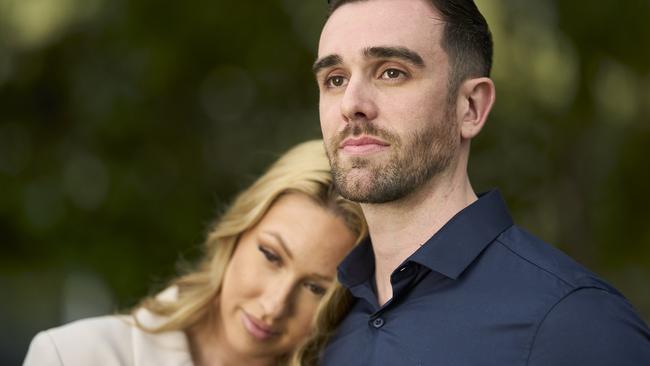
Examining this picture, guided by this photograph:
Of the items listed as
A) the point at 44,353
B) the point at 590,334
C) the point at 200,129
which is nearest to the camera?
the point at 590,334

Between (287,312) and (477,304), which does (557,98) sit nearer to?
(287,312)

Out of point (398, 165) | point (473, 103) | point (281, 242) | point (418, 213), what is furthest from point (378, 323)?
point (473, 103)

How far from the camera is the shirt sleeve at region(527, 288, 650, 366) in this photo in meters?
2.09

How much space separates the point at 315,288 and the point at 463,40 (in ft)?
3.47

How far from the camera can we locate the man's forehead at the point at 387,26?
248cm

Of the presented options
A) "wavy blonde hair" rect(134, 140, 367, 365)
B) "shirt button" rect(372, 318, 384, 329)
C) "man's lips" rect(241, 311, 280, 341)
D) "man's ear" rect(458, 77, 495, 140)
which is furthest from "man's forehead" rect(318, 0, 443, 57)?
"man's lips" rect(241, 311, 280, 341)

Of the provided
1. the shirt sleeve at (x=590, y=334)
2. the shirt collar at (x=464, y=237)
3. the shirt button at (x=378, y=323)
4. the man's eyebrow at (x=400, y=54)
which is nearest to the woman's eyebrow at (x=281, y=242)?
the shirt button at (x=378, y=323)

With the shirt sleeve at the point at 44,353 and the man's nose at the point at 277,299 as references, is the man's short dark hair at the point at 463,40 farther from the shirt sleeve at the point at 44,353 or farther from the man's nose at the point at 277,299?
the shirt sleeve at the point at 44,353

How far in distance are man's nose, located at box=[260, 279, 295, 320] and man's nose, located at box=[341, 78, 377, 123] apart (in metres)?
0.78

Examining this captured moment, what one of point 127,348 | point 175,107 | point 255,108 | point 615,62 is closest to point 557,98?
point 615,62

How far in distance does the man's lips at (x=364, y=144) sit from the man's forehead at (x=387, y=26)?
0.26m

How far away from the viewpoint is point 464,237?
246 centimetres

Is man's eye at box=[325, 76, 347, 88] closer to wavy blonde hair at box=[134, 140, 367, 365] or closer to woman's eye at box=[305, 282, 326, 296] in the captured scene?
wavy blonde hair at box=[134, 140, 367, 365]

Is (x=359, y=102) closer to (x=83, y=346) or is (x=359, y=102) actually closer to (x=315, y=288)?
(x=315, y=288)
